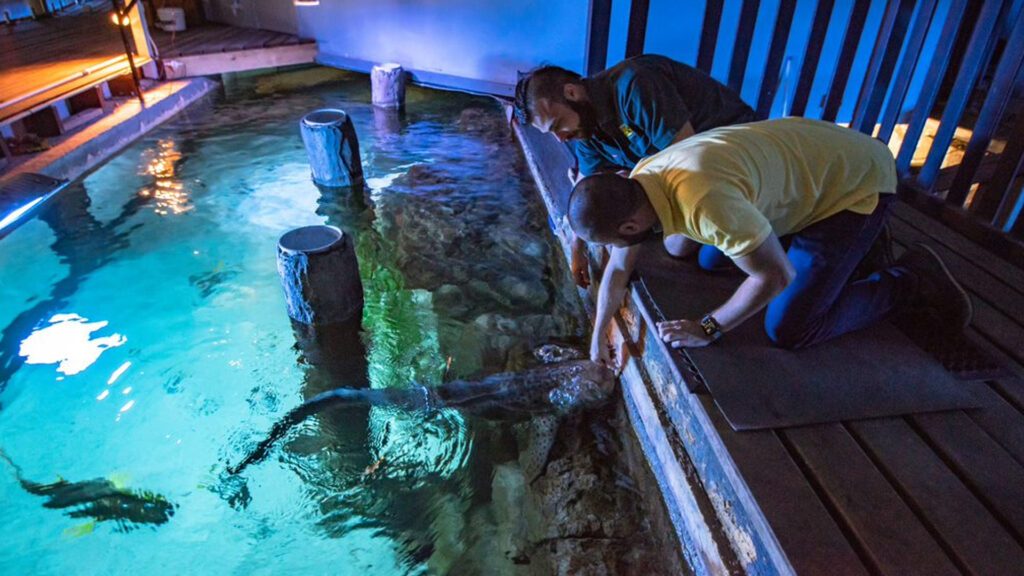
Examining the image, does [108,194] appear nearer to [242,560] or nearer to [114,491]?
[114,491]

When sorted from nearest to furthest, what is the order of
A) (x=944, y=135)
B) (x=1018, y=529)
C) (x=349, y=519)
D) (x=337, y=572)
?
(x=1018, y=529)
(x=337, y=572)
(x=349, y=519)
(x=944, y=135)

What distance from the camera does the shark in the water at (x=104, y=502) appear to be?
3.05 m

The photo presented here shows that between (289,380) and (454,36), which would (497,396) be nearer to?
(289,380)

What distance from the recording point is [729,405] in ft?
7.12

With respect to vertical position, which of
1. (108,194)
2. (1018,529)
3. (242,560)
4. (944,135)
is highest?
(944,135)

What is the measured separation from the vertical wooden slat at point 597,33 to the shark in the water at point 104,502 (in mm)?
4346

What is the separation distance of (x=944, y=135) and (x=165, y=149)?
874 cm

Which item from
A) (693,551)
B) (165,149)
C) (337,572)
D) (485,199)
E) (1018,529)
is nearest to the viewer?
(1018,529)

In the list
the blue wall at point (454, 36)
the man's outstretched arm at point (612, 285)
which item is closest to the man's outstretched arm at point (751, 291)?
the man's outstretched arm at point (612, 285)

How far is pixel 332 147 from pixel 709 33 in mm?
4076

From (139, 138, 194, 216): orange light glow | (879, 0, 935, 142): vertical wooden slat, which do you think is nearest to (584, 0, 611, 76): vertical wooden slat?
(879, 0, 935, 142): vertical wooden slat

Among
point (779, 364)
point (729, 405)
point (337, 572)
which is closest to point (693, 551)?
point (729, 405)

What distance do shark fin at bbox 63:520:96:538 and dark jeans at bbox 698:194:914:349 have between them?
3.66m

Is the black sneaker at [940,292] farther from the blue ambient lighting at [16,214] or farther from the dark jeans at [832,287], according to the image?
the blue ambient lighting at [16,214]
